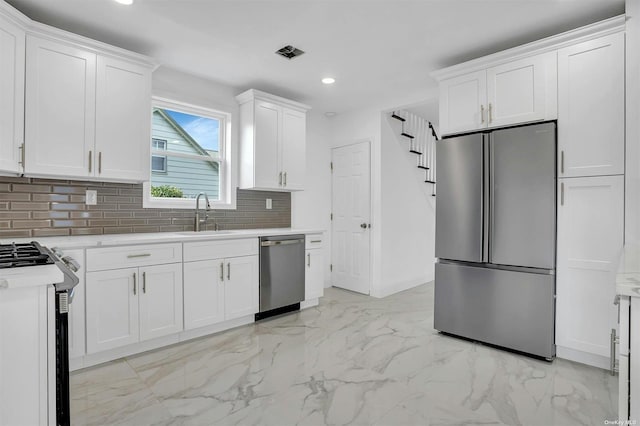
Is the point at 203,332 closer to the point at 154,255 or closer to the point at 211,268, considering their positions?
the point at 211,268

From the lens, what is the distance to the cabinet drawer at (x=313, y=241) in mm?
3893

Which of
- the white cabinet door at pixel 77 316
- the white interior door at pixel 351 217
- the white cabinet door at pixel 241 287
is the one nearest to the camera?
the white cabinet door at pixel 77 316

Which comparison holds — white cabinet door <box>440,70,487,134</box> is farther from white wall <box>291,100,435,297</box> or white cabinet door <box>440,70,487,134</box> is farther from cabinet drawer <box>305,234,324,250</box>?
cabinet drawer <box>305,234,324,250</box>

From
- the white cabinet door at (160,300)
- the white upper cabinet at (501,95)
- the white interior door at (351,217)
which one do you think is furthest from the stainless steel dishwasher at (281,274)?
the white upper cabinet at (501,95)

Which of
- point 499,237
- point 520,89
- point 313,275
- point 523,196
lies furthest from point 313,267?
point 520,89

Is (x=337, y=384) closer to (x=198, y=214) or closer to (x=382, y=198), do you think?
(x=198, y=214)

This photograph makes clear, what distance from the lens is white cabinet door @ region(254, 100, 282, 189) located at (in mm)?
3812

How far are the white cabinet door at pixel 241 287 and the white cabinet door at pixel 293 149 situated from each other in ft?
3.79

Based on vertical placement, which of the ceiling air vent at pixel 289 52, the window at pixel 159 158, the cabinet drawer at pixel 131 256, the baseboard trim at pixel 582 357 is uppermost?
the ceiling air vent at pixel 289 52

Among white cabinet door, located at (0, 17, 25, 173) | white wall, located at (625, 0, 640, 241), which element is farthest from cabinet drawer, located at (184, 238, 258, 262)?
white wall, located at (625, 0, 640, 241)

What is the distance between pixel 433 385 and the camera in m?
2.26

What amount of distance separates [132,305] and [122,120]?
58.6 inches

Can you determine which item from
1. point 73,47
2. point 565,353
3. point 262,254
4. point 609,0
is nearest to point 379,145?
point 262,254

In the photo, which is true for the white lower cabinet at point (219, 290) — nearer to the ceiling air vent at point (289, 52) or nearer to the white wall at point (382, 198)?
the white wall at point (382, 198)
